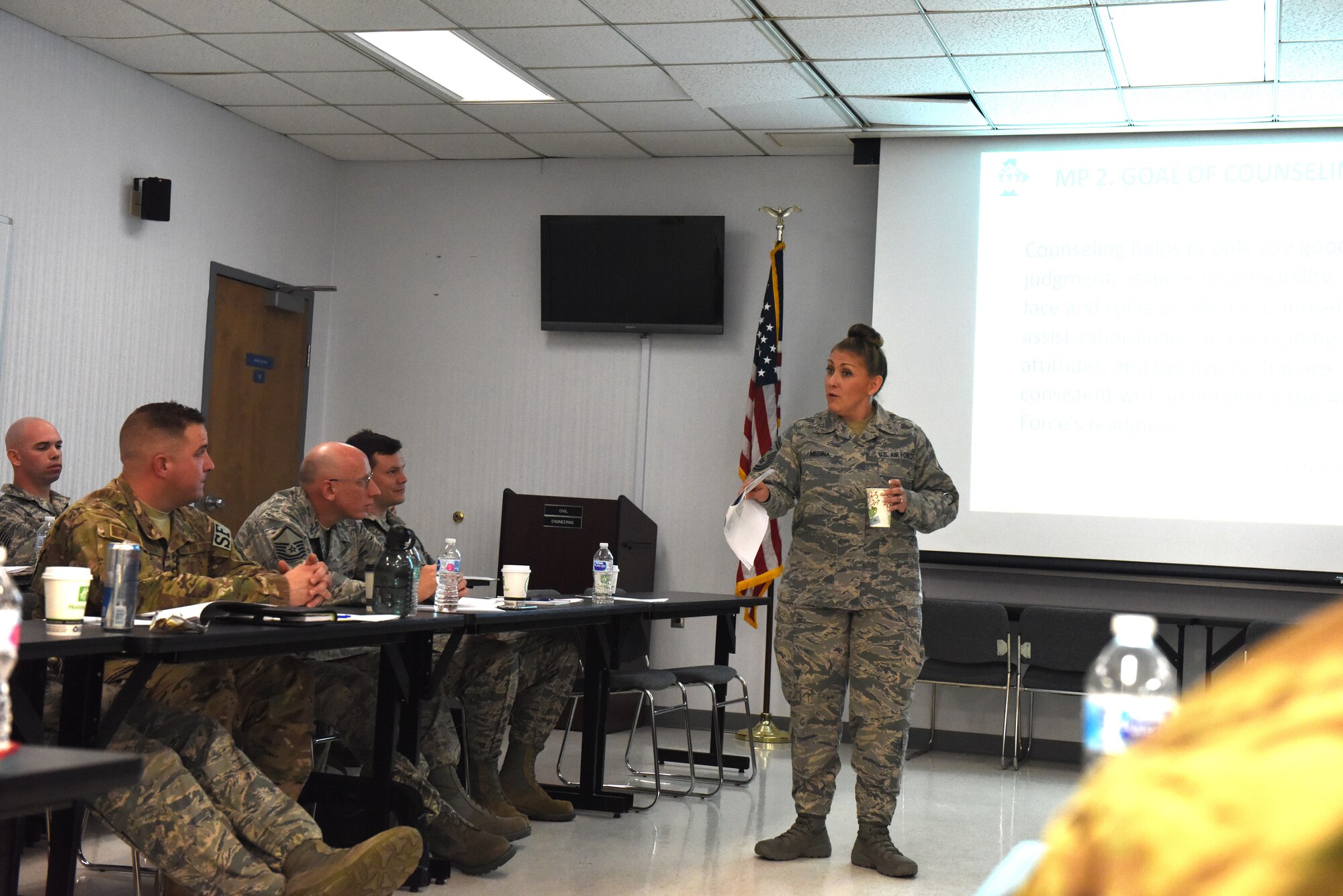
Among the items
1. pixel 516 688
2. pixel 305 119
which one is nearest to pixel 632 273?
pixel 305 119

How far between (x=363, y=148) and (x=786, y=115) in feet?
8.18

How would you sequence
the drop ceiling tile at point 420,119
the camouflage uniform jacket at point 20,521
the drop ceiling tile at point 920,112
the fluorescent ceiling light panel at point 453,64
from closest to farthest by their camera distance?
the camouflage uniform jacket at point 20,521
the fluorescent ceiling light panel at point 453,64
the drop ceiling tile at point 920,112
the drop ceiling tile at point 420,119

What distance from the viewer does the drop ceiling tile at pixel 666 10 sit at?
486 centimetres

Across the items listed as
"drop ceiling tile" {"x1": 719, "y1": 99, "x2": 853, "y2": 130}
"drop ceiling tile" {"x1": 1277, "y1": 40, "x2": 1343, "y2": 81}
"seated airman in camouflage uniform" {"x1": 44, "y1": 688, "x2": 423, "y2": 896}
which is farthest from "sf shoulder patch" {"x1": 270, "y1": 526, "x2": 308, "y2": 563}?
"drop ceiling tile" {"x1": 1277, "y1": 40, "x2": 1343, "y2": 81}

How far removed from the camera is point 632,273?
22.9ft

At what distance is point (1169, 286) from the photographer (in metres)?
6.09

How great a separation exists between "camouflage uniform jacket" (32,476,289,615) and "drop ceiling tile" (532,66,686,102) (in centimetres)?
315

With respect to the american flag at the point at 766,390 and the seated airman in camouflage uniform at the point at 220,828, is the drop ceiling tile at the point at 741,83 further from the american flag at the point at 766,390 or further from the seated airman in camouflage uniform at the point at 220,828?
the seated airman in camouflage uniform at the point at 220,828

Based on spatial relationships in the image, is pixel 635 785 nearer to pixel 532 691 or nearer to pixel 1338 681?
pixel 532 691

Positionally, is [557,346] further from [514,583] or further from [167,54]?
[514,583]

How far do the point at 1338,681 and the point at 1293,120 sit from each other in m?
6.44

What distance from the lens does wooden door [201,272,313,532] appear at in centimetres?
661

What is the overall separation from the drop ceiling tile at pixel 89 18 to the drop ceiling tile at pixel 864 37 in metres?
2.58

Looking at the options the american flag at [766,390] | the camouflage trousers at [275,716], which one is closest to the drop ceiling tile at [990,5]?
the american flag at [766,390]
